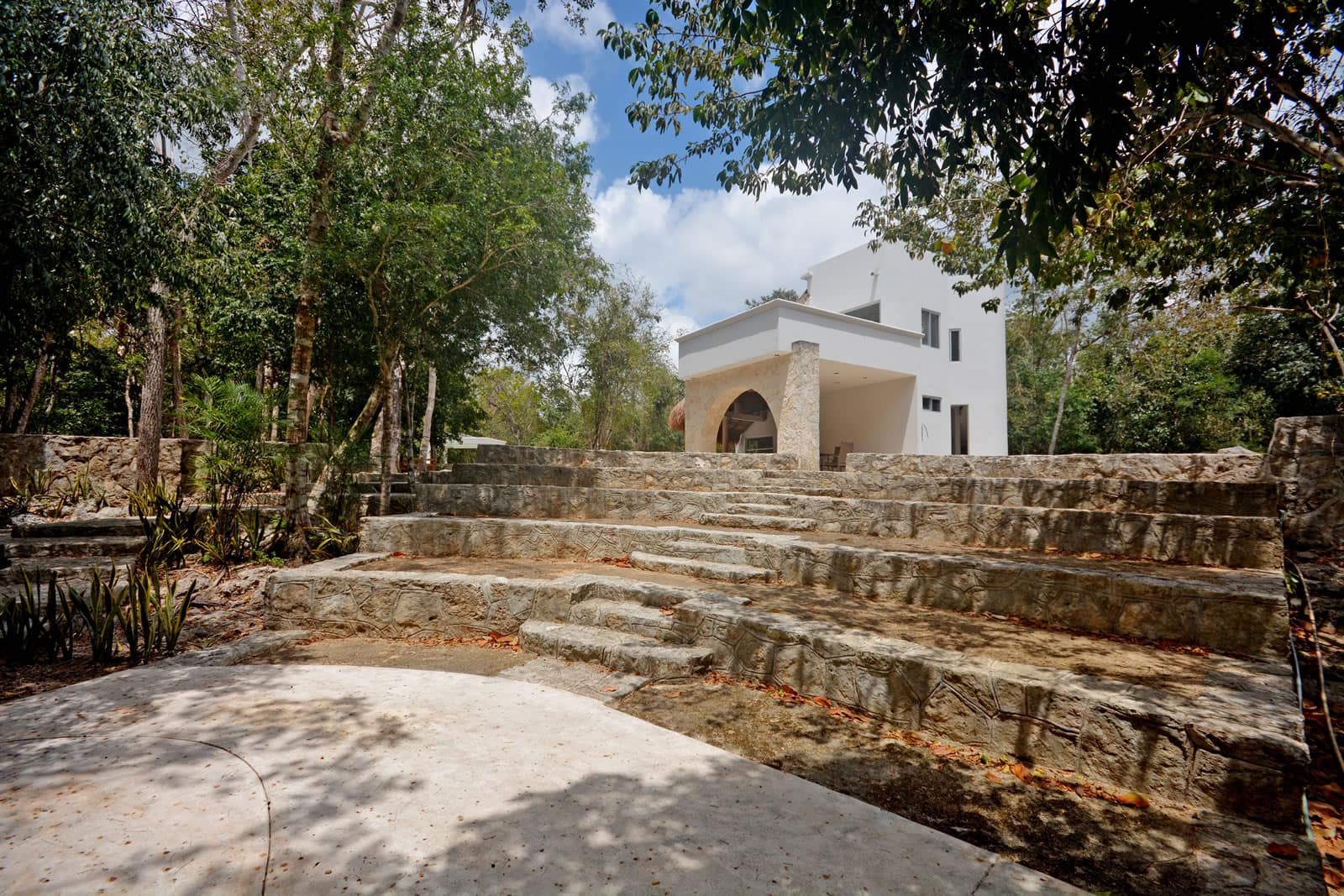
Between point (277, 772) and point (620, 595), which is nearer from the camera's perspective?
point (277, 772)

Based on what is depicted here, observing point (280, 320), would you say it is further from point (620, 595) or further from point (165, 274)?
point (620, 595)

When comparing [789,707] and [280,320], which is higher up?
[280,320]

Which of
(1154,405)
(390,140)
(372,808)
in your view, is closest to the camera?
(372,808)

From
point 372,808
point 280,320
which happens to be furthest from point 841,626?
point 280,320

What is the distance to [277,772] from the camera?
2402mm

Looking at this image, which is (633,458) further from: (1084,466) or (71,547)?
(71,547)

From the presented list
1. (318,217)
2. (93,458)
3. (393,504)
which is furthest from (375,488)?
(93,458)

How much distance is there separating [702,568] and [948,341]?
1328 centimetres

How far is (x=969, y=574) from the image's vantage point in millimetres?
4180

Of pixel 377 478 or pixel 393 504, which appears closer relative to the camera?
pixel 393 504

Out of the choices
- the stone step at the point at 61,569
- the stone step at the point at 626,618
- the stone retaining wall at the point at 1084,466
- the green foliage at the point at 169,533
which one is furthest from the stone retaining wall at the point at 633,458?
the stone step at the point at 626,618

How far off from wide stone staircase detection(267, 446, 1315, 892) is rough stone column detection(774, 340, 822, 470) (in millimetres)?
4380

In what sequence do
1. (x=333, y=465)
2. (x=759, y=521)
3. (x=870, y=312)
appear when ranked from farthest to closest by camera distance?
1. (x=870, y=312)
2. (x=333, y=465)
3. (x=759, y=521)

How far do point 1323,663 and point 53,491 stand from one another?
57.3ft
